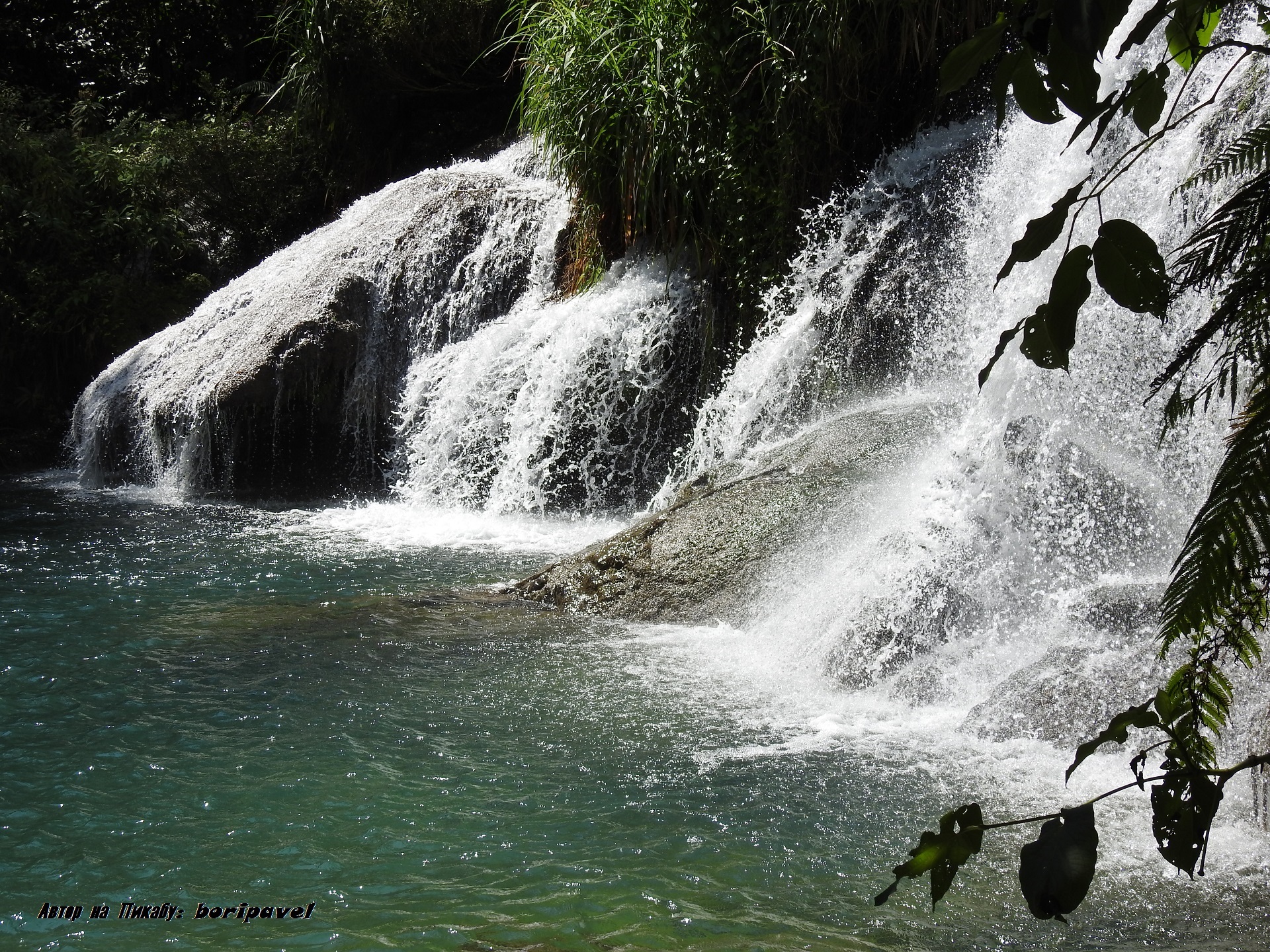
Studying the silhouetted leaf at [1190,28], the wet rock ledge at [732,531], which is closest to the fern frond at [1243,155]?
the silhouetted leaf at [1190,28]

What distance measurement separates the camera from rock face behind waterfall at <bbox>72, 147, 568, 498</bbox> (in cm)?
1055

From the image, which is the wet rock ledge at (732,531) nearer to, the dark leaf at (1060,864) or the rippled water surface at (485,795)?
the rippled water surface at (485,795)

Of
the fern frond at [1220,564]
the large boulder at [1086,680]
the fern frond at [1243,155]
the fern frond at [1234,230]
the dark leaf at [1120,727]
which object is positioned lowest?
the large boulder at [1086,680]

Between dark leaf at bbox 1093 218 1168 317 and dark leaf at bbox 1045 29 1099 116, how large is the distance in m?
0.10

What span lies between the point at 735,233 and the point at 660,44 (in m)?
1.62

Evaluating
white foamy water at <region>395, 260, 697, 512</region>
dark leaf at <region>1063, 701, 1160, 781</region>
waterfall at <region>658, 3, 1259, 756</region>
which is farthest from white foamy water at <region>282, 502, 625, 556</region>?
dark leaf at <region>1063, 701, 1160, 781</region>

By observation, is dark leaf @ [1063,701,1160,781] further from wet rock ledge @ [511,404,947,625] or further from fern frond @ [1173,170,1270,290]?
wet rock ledge @ [511,404,947,625]

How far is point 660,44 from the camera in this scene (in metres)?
8.85

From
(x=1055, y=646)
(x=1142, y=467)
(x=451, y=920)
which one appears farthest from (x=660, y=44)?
(x=451, y=920)

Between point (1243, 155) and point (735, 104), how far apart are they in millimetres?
7263

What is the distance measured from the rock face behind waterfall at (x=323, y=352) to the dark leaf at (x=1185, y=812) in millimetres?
9757

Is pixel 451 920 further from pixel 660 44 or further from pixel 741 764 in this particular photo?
pixel 660 44

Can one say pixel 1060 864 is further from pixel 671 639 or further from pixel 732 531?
pixel 732 531

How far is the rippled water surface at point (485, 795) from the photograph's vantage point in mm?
2838
